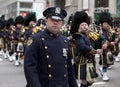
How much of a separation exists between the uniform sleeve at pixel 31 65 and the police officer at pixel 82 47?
2577 mm

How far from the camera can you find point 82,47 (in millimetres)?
6980

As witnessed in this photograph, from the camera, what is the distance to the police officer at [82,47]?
277 inches

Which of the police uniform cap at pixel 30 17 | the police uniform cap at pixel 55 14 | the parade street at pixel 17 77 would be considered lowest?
the parade street at pixel 17 77

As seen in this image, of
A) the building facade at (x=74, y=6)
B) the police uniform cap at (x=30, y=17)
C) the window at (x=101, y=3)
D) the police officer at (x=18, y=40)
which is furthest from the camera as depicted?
the window at (x=101, y=3)

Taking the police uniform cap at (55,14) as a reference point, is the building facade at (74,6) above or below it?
above

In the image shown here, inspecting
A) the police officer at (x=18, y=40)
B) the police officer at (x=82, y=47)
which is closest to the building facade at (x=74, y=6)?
the police officer at (x=18, y=40)

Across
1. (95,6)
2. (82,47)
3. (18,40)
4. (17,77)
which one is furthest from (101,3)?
(82,47)

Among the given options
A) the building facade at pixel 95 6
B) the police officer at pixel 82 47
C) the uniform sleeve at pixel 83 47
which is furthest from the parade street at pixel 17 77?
the building facade at pixel 95 6

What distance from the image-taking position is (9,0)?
335 ft

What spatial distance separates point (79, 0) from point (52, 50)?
196 feet

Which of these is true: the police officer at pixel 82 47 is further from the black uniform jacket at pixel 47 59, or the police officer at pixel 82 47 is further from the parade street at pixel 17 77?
the parade street at pixel 17 77

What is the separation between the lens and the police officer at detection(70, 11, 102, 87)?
7039 millimetres

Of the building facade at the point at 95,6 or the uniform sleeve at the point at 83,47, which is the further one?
the building facade at the point at 95,6

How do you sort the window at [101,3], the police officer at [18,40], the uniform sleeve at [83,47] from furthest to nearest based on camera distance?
the window at [101,3] < the police officer at [18,40] < the uniform sleeve at [83,47]
